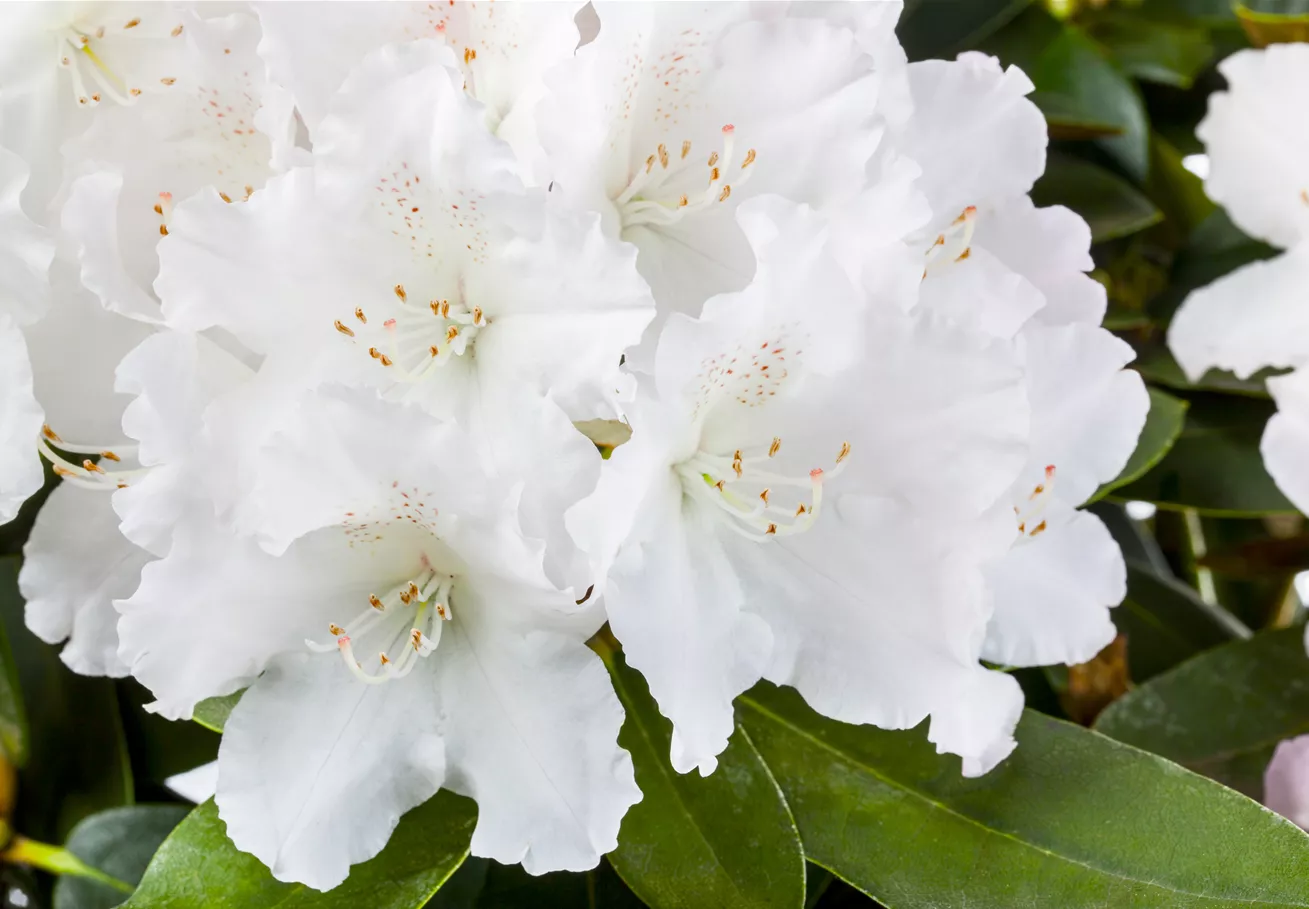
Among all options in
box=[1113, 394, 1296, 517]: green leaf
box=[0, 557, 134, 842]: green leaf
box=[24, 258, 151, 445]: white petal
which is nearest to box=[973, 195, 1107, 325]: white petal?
box=[1113, 394, 1296, 517]: green leaf

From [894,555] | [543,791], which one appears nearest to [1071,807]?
[894,555]

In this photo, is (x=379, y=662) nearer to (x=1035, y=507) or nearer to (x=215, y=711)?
(x=215, y=711)

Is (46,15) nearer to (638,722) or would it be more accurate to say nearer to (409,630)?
(409,630)

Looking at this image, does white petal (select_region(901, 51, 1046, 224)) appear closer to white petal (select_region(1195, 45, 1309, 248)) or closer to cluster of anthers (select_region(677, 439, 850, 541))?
cluster of anthers (select_region(677, 439, 850, 541))

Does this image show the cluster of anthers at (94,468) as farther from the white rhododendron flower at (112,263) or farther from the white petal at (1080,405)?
the white petal at (1080,405)

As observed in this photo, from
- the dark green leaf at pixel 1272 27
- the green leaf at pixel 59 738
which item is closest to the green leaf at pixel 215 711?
the green leaf at pixel 59 738

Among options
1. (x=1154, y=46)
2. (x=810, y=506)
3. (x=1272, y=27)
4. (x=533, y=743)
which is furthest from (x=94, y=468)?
(x=1154, y=46)
